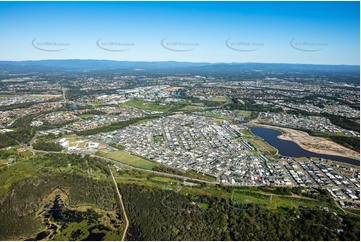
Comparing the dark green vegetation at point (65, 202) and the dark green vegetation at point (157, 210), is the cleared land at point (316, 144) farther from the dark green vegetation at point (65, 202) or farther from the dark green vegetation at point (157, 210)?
the dark green vegetation at point (65, 202)

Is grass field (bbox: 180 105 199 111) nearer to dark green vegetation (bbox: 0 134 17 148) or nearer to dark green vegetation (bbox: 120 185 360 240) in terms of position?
dark green vegetation (bbox: 0 134 17 148)

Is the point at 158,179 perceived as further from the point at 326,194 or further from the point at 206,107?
the point at 206,107

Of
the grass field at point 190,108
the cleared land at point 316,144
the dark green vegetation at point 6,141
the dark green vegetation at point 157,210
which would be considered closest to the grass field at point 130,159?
the dark green vegetation at point 157,210

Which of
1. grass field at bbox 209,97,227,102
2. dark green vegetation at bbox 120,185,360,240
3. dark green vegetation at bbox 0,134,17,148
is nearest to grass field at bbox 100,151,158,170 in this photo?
dark green vegetation at bbox 120,185,360,240

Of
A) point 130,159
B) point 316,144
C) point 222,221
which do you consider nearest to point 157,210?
point 222,221

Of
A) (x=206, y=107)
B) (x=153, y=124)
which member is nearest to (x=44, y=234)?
(x=153, y=124)
